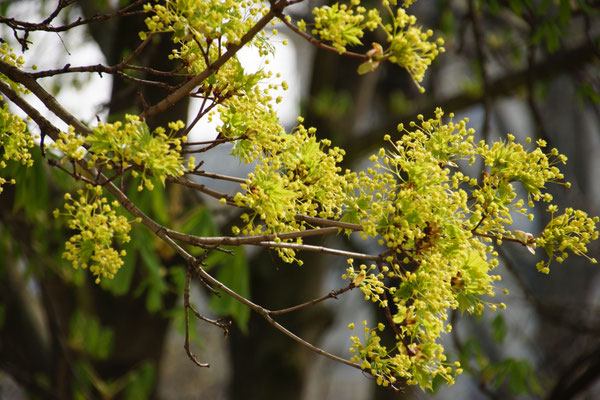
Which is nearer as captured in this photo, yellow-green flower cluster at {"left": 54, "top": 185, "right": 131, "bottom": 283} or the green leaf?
yellow-green flower cluster at {"left": 54, "top": 185, "right": 131, "bottom": 283}

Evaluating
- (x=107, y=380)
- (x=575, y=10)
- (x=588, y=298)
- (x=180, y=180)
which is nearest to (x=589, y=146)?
(x=588, y=298)

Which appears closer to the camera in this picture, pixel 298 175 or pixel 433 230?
pixel 433 230

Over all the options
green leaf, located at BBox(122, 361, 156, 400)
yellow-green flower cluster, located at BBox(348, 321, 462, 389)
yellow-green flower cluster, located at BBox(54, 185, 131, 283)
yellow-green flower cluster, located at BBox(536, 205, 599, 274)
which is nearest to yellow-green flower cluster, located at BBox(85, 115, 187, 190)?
yellow-green flower cluster, located at BBox(54, 185, 131, 283)

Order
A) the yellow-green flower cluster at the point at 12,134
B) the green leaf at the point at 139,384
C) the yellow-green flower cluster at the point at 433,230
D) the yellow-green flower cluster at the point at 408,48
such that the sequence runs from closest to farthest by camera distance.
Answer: the yellow-green flower cluster at the point at 408,48 → the yellow-green flower cluster at the point at 433,230 → the yellow-green flower cluster at the point at 12,134 → the green leaf at the point at 139,384

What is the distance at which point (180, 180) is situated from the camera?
139 centimetres

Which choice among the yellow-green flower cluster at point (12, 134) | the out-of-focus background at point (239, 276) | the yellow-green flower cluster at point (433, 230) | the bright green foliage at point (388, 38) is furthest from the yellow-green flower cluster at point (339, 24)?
the out-of-focus background at point (239, 276)

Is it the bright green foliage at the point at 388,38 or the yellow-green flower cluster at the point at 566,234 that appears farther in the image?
the yellow-green flower cluster at the point at 566,234

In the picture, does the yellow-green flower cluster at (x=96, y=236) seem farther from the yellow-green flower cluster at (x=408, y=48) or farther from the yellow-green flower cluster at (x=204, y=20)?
the yellow-green flower cluster at (x=408, y=48)

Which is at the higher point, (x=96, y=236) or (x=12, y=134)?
(x=12, y=134)

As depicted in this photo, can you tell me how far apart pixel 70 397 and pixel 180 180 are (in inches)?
120

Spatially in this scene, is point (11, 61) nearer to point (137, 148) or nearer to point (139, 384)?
point (137, 148)

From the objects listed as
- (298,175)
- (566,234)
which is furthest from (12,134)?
(566,234)

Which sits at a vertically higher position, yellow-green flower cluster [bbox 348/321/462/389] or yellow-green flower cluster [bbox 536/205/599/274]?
yellow-green flower cluster [bbox 536/205/599/274]

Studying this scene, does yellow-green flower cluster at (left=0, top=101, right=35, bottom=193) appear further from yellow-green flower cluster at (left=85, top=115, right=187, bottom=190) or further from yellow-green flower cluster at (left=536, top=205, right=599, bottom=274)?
yellow-green flower cluster at (left=536, top=205, right=599, bottom=274)
